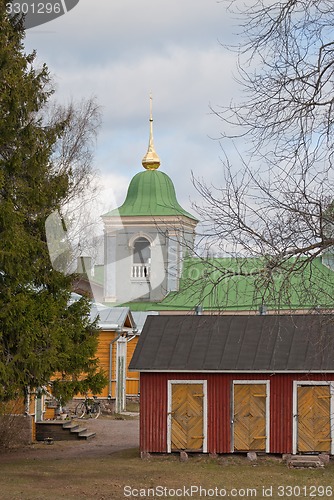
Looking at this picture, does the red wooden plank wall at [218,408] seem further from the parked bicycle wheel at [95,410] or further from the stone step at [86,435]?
the parked bicycle wheel at [95,410]

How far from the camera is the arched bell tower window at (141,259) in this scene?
58.7 meters

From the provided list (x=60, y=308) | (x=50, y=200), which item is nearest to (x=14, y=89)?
(x=50, y=200)

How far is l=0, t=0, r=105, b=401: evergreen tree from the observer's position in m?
18.1

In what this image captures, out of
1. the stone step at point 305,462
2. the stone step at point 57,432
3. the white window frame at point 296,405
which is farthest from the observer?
the stone step at point 57,432

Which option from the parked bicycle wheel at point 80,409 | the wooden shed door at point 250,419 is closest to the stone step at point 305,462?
the wooden shed door at point 250,419

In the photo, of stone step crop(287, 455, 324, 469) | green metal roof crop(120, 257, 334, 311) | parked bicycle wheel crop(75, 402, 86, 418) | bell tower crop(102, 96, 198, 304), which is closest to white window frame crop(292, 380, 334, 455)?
stone step crop(287, 455, 324, 469)

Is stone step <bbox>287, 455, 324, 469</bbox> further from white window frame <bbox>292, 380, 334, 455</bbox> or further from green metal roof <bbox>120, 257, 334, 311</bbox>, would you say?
green metal roof <bbox>120, 257, 334, 311</bbox>

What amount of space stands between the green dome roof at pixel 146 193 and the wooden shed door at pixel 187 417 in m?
38.1

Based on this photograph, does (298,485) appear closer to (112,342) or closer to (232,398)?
Result: (232,398)

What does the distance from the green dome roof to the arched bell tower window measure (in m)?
1.96

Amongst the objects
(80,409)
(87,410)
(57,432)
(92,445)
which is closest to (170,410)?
(92,445)

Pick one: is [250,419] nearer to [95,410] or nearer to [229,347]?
[229,347]

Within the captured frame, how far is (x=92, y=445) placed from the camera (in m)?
23.9

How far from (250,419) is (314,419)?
134 cm
